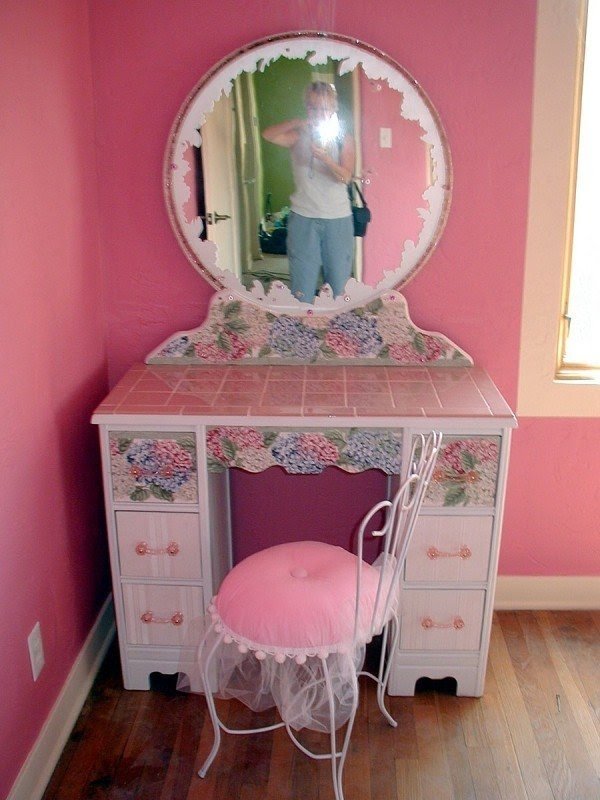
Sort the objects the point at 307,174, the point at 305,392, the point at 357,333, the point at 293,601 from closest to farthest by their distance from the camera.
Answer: the point at 293,601
the point at 305,392
the point at 307,174
the point at 357,333

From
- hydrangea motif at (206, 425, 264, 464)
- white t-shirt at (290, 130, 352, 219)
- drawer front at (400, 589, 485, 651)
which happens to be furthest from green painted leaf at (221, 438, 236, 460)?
white t-shirt at (290, 130, 352, 219)

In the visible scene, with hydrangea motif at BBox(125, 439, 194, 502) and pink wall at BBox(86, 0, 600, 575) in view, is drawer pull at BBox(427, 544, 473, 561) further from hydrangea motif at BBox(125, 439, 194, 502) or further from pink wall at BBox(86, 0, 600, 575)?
hydrangea motif at BBox(125, 439, 194, 502)

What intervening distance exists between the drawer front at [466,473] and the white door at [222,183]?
0.81 m

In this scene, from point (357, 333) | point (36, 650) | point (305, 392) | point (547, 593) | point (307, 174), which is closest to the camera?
point (36, 650)

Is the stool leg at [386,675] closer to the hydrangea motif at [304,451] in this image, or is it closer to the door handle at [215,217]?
the hydrangea motif at [304,451]

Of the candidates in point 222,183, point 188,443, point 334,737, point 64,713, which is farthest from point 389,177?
point 64,713

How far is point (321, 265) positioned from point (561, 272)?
70cm

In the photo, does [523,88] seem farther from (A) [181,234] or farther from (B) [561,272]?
(A) [181,234]

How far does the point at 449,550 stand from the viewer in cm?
213

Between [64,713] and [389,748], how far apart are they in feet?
2.78

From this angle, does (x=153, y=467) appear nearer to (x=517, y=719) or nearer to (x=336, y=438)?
(x=336, y=438)

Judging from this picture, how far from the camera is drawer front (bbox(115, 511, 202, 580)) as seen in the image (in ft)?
6.98

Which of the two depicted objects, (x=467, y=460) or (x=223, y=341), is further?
(x=223, y=341)

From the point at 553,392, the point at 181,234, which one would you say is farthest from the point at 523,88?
the point at 181,234
